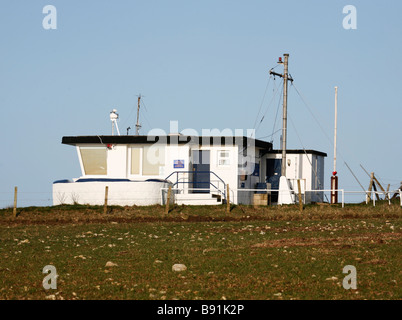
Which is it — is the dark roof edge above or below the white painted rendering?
above

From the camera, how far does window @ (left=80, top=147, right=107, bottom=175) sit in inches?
1521

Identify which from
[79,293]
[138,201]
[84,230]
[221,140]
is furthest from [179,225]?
[79,293]

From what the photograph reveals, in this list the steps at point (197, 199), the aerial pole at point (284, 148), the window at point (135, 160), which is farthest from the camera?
the window at point (135, 160)

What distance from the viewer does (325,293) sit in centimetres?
1074

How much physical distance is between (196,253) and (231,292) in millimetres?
5238

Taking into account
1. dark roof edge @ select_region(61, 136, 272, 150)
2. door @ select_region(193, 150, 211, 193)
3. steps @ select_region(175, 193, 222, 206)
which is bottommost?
steps @ select_region(175, 193, 222, 206)

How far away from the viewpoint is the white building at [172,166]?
35438mm

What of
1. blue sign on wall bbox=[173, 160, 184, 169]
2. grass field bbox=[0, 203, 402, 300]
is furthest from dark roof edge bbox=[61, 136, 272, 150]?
grass field bbox=[0, 203, 402, 300]

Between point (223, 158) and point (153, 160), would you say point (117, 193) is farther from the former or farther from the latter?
point (223, 158)

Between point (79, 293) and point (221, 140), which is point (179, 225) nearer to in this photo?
point (221, 140)

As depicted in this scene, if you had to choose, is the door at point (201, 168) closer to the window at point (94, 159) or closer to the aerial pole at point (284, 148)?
the aerial pole at point (284, 148)

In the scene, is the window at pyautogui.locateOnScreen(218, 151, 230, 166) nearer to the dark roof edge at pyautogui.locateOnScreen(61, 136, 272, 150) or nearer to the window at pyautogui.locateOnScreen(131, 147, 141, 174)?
the dark roof edge at pyautogui.locateOnScreen(61, 136, 272, 150)

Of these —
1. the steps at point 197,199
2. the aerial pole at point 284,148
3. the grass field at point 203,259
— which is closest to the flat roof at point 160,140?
the aerial pole at point 284,148

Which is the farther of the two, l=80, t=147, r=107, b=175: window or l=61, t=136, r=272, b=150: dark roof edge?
l=80, t=147, r=107, b=175: window
